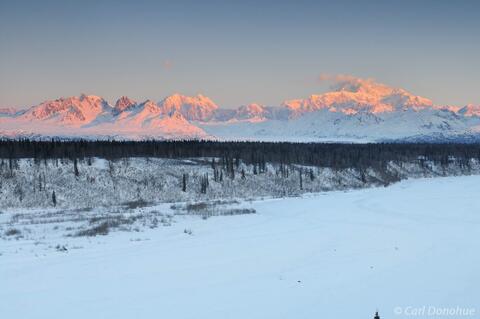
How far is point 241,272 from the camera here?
2172 centimetres

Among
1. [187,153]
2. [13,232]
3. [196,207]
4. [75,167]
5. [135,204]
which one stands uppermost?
[187,153]

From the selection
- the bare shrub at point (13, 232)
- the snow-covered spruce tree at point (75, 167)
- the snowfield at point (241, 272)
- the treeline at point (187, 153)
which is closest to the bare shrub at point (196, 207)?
the snowfield at point (241, 272)

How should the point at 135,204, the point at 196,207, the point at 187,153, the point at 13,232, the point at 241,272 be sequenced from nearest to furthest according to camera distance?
the point at 241,272 → the point at 13,232 → the point at 196,207 → the point at 135,204 → the point at 187,153

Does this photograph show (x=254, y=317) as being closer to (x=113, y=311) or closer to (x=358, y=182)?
(x=113, y=311)

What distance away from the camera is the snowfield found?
16.6 metres

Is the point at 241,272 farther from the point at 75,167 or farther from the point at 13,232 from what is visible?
the point at 75,167

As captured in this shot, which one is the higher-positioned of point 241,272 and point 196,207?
point 241,272

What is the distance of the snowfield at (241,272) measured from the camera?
54.5ft

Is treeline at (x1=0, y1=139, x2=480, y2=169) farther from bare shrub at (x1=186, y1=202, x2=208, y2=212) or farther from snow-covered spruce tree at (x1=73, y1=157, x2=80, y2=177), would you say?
bare shrub at (x1=186, y1=202, x2=208, y2=212)

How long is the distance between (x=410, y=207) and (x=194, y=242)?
111ft

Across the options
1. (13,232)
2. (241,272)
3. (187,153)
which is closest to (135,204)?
(13,232)

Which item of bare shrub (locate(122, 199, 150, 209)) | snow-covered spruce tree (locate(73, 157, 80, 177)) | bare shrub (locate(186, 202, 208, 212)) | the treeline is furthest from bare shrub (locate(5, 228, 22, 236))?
the treeline

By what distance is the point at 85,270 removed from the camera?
71.9 ft

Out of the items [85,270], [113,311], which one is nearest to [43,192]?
[85,270]
